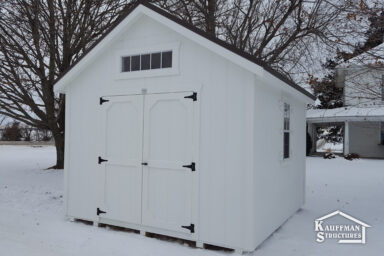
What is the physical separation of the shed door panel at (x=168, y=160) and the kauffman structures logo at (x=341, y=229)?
7.72 ft

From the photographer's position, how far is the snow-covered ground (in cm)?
472

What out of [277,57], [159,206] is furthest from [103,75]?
[277,57]

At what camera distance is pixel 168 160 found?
5.20 m

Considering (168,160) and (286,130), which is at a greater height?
(286,130)

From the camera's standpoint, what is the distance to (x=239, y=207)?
15.3 feet

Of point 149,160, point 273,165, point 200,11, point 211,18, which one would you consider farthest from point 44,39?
point 273,165

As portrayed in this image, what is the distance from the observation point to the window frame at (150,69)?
5.20m

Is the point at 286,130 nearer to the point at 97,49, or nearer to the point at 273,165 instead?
the point at 273,165

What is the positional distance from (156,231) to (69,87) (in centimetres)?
328

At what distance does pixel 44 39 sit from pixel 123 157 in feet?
25.0

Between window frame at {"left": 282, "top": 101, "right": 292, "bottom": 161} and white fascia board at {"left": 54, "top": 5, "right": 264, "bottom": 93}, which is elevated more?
white fascia board at {"left": 54, "top": 5, "right": 264, "bottom": 93}

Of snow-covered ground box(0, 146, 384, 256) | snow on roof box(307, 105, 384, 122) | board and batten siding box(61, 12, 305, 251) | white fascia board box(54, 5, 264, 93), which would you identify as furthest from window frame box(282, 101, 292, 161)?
snow on roof box(307, 105, 384, 122)

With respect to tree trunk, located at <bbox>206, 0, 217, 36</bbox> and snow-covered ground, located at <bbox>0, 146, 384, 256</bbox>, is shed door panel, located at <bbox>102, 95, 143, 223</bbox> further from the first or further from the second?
tree trunk, located at <bbox>206, 0, 217, 36</bbox>

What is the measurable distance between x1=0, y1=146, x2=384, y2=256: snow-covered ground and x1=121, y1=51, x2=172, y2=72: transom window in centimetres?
288
